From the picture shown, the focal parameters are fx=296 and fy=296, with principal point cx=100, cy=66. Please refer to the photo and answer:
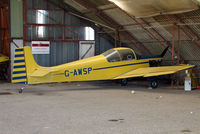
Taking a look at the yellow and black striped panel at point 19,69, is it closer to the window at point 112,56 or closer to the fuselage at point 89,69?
the fuselage at point 89,69

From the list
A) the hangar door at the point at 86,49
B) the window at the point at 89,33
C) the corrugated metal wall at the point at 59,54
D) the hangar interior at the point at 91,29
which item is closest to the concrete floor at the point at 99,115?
the hangar interior at the point at 91,29

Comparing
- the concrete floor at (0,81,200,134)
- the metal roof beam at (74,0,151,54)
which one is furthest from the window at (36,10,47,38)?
the concrete floor at (0,81,200,134)

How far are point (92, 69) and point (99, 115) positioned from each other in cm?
591

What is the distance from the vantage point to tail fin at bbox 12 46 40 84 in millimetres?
12469

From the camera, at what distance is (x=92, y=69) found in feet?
45.8

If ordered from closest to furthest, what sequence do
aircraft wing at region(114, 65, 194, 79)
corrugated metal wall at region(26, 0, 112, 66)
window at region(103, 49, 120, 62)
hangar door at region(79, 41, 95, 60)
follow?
aircraft wing at region(114, 65, 194, 79) → window at region(103, 49, 120, 62) → corrugated metal wall at region(26, 0, 112, 66) → hangar door at region(79, 41, 95, 60)

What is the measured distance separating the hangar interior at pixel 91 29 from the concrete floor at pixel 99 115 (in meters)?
4.87

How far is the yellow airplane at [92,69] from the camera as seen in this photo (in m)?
12.6

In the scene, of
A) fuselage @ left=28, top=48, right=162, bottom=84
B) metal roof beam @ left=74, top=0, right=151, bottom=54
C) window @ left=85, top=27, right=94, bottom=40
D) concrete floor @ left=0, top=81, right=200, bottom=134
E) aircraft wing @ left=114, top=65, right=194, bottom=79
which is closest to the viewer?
concrete floor @ left=0, top=81, right=200, bottom=134

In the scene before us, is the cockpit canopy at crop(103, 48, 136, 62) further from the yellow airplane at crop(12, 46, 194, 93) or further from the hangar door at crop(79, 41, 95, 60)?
the hangar door at crop(79, 41, 95, 60)

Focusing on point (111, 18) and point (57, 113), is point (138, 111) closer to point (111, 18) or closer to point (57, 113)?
point (57, 113)

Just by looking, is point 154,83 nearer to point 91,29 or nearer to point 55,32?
point 91,29

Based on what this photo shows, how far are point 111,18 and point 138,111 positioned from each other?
31.9 feet

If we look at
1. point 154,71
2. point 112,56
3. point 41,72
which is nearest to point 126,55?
point 112,56
